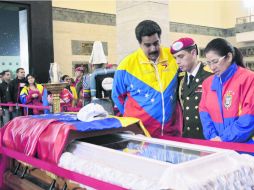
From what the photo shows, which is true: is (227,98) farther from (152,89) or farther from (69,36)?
(69,36)

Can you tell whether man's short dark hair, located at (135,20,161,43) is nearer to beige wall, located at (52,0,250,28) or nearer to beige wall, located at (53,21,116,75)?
beige wall, located at (53,21,116,75)

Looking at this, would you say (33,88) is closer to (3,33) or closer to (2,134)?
(3,33)

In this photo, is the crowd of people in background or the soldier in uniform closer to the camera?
the crowd of people in background

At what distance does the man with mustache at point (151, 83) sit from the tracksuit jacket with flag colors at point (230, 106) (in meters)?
0.38

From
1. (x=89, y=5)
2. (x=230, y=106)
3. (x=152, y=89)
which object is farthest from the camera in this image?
(x=89, y=5)

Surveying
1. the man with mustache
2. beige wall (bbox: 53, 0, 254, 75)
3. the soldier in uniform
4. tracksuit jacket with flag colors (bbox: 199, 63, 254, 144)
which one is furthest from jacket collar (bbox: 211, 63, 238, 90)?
beige wall (bbox: 53, 0, 254, 75)

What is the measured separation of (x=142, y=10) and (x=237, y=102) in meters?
4.69

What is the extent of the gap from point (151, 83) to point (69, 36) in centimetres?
928

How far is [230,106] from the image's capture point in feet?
7.23

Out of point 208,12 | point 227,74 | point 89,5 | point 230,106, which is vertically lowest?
point 230,106

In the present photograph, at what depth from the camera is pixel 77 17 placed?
11.7 meters

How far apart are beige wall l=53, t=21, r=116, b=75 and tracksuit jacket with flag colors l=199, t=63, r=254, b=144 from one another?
9412 mm

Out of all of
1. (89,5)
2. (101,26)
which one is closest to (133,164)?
(89,5)

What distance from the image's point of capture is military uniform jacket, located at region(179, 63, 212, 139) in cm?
272
